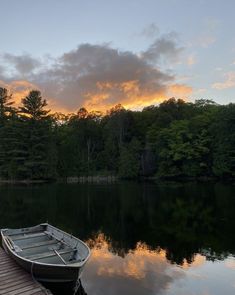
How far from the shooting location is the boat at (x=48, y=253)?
8719 mm

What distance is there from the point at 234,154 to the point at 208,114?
1148 cm

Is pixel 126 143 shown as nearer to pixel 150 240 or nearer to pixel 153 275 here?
pixel 150 240

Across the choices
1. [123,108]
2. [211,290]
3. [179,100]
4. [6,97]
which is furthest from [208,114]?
[211,290]

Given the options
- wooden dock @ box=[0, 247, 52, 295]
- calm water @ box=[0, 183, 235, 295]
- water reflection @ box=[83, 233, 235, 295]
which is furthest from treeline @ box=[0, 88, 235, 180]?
wooden dock @ box=[0, 247, 52, 295]

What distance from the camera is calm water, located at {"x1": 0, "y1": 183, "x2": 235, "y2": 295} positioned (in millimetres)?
10648

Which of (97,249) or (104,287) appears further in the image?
(97,249)

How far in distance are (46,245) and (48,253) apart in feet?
4.27

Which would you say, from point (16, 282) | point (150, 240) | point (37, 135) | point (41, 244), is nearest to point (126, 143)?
point (37, 135)

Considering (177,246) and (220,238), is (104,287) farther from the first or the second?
(220,238)

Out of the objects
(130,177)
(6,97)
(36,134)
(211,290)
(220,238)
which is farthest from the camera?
(6,97)

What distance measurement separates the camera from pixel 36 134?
197 feet

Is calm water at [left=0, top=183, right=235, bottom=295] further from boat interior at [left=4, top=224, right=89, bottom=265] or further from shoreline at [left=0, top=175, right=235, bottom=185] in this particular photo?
shoreline at [left=0, top=175, right=235, bottom=185]

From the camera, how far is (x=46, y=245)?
454 inches

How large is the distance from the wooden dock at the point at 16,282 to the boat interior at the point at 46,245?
1.50 ft
